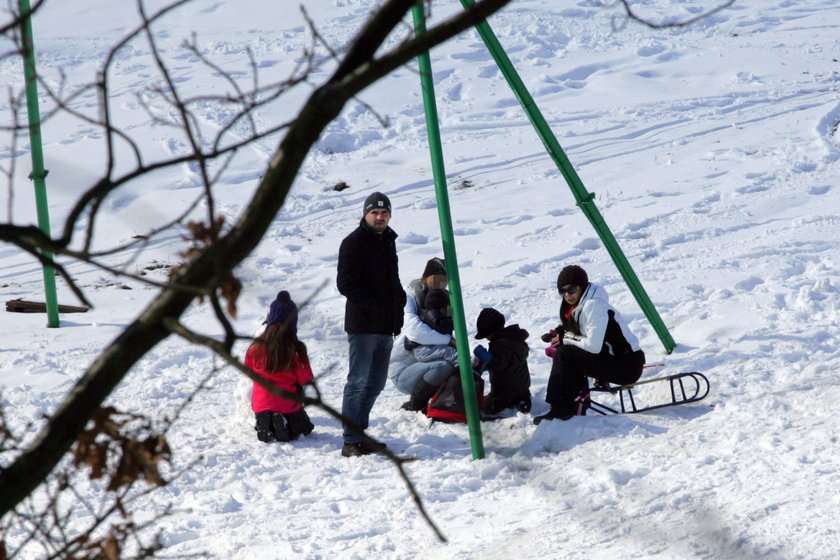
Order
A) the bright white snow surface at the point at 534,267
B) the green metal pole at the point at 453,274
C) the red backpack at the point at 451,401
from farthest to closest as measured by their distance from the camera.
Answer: the red backpack at the point at 451,401
the green metal pole at the point at 453,274
the bright white snow surface at the point at 534,267

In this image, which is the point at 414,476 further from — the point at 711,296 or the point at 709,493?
the point at 711,296

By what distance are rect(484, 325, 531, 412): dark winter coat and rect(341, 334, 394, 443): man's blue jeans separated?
724 millimetres

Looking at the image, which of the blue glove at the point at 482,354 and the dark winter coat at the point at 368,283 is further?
the blue glove at the point at 482,354

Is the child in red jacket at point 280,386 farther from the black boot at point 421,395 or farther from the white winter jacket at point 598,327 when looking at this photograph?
the white winter jacket at point 598,327

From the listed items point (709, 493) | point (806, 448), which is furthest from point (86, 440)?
point (806, 448)

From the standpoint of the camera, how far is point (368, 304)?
645cm

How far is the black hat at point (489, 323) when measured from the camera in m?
6.98

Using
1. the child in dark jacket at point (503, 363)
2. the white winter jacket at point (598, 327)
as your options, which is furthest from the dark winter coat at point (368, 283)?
the white winter jacket at point (598, 327)

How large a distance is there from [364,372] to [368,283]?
524 mm

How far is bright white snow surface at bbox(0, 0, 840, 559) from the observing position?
5.65 m

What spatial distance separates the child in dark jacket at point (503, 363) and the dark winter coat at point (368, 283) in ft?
2.31

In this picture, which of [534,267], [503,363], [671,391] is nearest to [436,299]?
[503,363]

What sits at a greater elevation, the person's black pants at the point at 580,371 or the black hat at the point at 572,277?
the black hat at the point at 572,277

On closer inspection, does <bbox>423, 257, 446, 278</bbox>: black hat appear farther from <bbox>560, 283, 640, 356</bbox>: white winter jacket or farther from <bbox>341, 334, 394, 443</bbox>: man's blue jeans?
<bbox>560, 283, 640, 356</bbox>: white winter jacket
